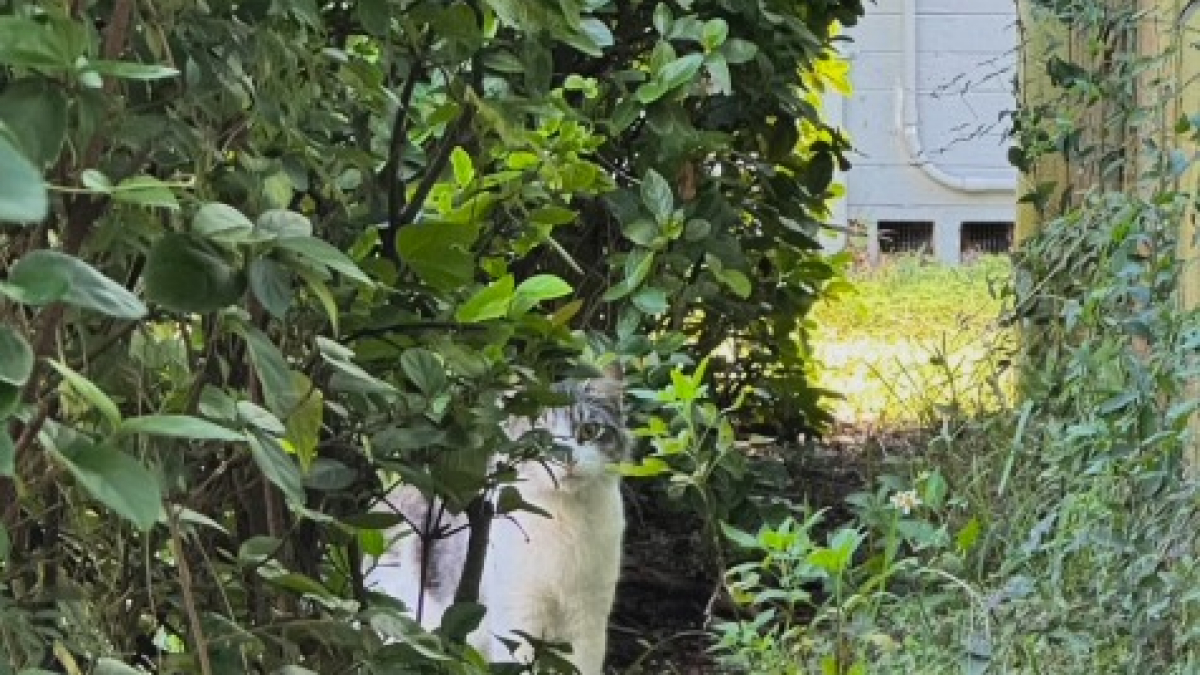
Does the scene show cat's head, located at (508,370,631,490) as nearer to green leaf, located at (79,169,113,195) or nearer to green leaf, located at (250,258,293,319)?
green leaf, located at (250,258,293,319)

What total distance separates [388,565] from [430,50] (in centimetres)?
106

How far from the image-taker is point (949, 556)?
2.48 meters

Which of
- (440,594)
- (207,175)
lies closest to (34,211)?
(207,175)

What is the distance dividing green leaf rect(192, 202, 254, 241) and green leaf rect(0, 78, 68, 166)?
0.14 metres

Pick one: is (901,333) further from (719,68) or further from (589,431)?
(719,68)

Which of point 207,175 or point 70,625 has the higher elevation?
point 207,175

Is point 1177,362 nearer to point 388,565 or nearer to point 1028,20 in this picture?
point 388,565

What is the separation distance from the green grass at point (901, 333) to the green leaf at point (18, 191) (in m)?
3.41

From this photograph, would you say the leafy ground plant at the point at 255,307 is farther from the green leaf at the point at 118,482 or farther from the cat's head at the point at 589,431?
the cat's head at the point at 589,431

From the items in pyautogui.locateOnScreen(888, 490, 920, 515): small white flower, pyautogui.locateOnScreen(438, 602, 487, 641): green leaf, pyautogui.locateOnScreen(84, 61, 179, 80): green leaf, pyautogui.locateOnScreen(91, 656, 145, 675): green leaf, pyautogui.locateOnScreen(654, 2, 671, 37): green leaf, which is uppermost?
pyautogui.locateOnScreen(654, 2, 671, 37): green leaf

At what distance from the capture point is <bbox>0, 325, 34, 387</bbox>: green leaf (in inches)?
23.7

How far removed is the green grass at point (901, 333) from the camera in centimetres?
441

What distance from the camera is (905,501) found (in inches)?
103

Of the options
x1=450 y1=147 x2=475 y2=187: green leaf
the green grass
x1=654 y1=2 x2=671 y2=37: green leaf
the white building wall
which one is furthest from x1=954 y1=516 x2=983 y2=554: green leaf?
the white building wall
